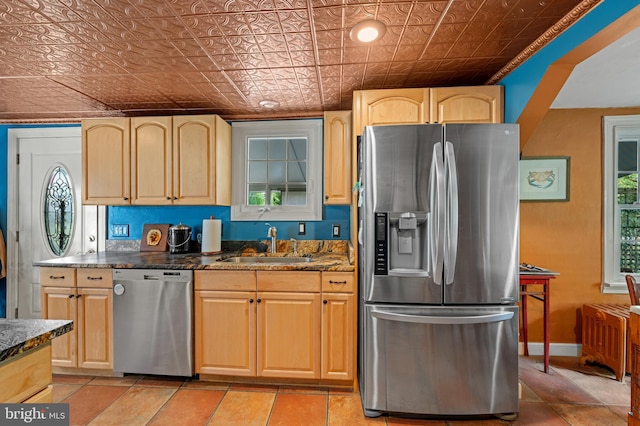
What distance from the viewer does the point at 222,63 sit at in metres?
1.95

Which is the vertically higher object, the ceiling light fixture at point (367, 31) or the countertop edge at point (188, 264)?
the ceiling light fixture at point (367, 31)

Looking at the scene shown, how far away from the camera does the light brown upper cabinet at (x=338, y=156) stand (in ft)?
8.13

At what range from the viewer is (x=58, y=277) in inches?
92.0

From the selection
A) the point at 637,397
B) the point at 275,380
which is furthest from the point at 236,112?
the point at 637,397

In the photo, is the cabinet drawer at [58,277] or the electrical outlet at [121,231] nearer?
the cabinet drawer at [58,277]

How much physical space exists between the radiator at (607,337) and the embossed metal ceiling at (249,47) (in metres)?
2.09

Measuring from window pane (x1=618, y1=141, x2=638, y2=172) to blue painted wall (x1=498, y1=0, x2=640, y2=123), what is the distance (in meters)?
1.61

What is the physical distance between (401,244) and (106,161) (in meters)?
2.64

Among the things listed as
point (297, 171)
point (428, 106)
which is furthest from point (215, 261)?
point (428, 106)

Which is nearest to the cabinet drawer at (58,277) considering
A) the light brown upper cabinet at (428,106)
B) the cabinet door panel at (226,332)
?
the cabinet door panel at (226,332)

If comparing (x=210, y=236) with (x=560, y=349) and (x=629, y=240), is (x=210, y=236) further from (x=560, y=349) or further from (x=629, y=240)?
A: (x=629, y=240)

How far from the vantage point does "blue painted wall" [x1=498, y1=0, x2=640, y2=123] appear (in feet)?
4.48

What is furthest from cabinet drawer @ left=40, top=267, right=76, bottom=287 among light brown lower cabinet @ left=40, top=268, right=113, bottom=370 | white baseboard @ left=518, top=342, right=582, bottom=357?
white baseboard @ left=518, top=342, right=582, bottom=357

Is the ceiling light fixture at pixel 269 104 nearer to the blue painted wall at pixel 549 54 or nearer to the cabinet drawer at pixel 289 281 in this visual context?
the cabinet drawer at pixel 289 281
